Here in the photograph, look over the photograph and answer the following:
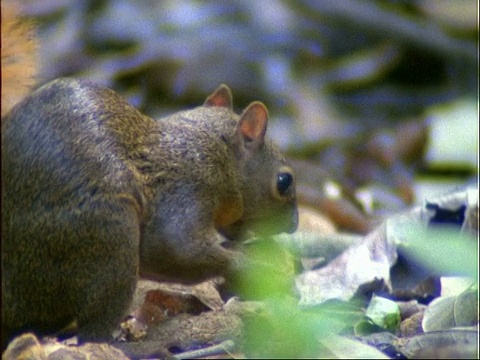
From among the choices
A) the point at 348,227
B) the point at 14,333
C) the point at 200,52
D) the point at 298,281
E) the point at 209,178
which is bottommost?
the point at 348,227

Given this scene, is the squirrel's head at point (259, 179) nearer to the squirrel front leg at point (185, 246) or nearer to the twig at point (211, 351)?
the squirrel front leg at point (185, 246)

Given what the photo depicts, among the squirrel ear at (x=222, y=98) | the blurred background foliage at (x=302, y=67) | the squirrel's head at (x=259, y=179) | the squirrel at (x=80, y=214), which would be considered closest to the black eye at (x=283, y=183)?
the squirrel's head at (x=259, y=179)

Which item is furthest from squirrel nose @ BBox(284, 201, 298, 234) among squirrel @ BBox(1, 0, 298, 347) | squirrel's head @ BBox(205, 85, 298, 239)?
squirrel @ BBox(1, 0, 298, 347)

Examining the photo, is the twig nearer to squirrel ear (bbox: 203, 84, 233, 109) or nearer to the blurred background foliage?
the blurred background foliage

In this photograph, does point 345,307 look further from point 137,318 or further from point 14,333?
point 14,333

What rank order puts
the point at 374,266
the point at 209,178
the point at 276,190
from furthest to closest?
the point at 374,266 < the point at 276,190 < the point at 209,178

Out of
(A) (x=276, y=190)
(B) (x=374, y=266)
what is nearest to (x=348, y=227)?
(B) (x=374, y=266)
